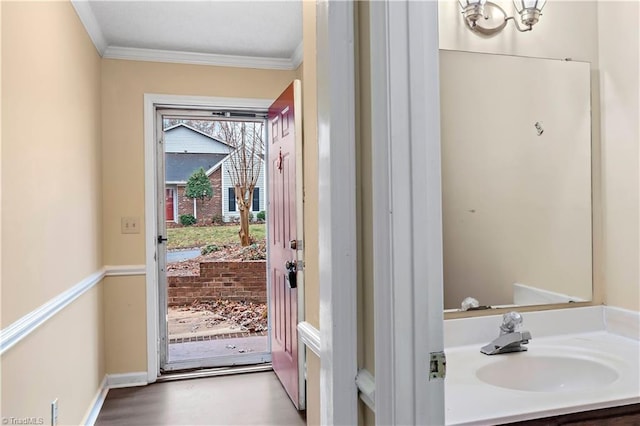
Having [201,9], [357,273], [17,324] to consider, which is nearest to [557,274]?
[357,273]

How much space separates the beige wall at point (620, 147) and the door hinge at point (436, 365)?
3.73 feet

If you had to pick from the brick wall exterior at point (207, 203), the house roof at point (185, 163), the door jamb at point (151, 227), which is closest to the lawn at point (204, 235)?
the brick wall exterior at point (207, 203)

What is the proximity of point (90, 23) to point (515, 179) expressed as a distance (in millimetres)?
2567

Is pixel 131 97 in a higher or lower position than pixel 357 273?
higher

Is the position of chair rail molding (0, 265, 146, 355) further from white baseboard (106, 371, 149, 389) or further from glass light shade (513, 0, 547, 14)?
glass light shade (513, 0, 547, 14)

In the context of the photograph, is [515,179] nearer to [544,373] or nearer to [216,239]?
[544,373]

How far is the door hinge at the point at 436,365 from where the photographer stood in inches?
30.7

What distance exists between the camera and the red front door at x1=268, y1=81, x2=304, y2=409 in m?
2.84

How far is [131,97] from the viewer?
3291 millimetres

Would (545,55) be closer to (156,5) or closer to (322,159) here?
(322,159)

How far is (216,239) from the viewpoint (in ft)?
17.6

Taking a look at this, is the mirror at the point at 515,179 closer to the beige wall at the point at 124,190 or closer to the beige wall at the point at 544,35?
the beige wall at the point at 544,35

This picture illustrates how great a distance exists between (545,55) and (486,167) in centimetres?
49

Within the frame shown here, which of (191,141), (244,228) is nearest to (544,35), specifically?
(191,141)
